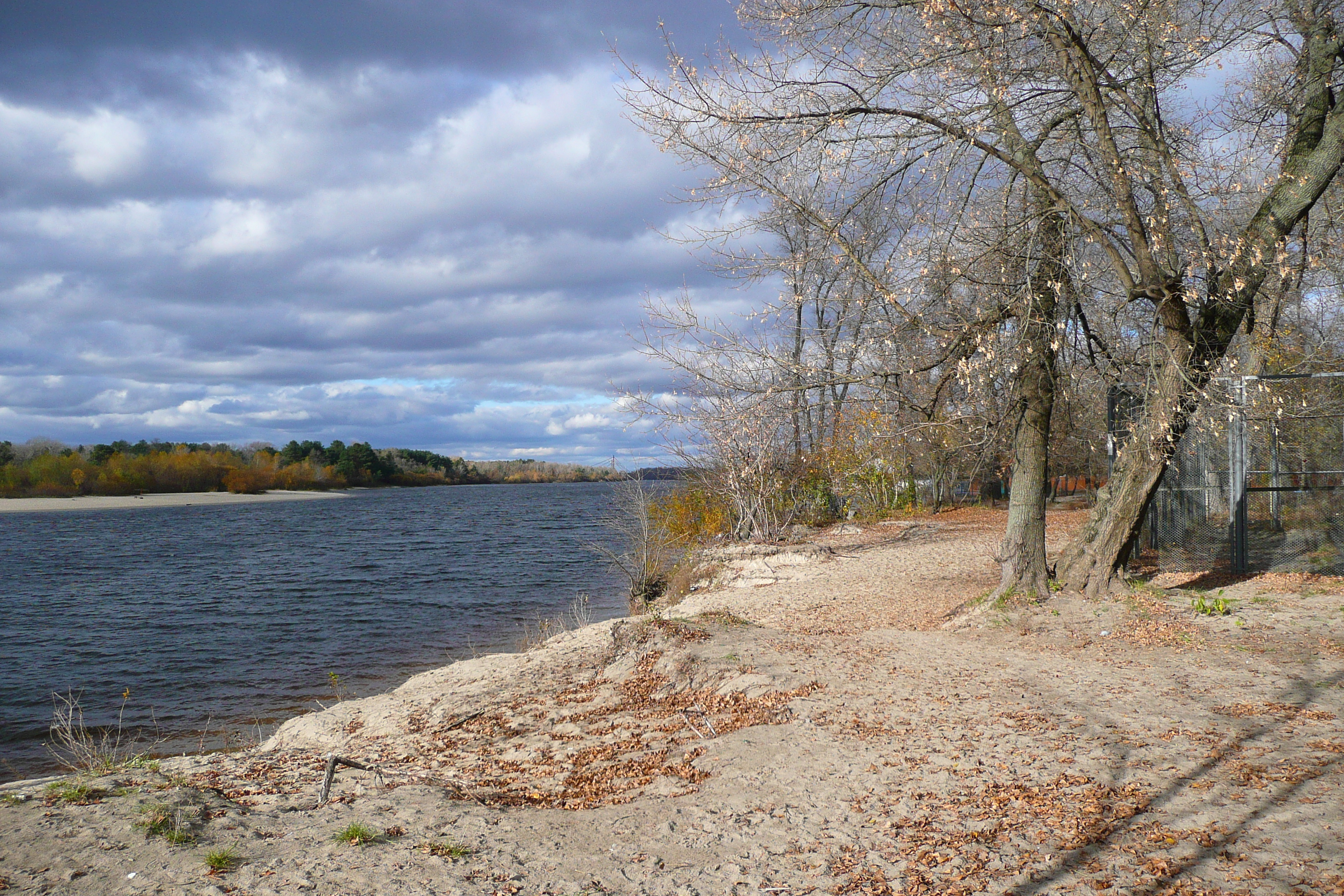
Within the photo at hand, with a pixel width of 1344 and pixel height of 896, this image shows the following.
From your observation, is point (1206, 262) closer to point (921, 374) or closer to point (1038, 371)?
point (1038, 371)

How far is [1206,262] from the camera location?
25.4ft

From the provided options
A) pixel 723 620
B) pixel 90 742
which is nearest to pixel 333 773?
pixel 90 742

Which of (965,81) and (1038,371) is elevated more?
(965,81)

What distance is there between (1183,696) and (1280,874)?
2985 mm

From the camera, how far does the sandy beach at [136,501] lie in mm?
77000

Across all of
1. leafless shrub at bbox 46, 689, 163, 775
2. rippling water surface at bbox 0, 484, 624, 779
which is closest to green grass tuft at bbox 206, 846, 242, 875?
leafless shrub at bbox 46, 689, 163, 775

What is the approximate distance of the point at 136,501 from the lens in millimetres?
82688

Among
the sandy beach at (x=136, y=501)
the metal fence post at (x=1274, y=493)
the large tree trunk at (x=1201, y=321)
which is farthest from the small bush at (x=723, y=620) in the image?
the sandy beach at (x=136, y=501)

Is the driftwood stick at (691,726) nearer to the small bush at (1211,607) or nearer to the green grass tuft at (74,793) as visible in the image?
the green grass tuft at (74,793)

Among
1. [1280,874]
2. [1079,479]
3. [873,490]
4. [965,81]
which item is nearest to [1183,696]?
[1280,874]

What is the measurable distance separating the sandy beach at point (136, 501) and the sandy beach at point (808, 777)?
8549 cm

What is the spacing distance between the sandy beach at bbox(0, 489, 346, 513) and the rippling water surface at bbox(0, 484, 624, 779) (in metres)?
38.7

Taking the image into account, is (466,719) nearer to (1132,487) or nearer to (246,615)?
(1132,487)

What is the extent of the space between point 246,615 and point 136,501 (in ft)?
255
